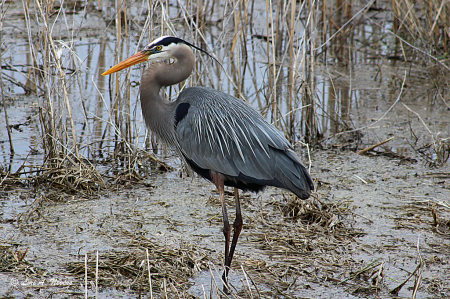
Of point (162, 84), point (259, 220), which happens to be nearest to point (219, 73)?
point (162, 84)

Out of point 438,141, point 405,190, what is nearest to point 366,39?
point 438,141

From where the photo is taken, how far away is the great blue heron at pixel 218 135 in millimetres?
3836

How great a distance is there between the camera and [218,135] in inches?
155

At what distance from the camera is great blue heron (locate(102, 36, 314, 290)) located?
3.84m

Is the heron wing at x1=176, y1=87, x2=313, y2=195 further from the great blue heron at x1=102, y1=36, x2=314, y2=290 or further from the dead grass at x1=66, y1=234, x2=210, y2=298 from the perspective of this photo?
the dead grass at x1=66, y1=234, x2=210, y2=298

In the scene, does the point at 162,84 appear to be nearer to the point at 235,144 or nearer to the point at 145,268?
the point at 235,144

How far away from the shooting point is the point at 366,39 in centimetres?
989

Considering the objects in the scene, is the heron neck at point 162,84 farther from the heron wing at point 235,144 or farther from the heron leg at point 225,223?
the heron leg at point 225,223

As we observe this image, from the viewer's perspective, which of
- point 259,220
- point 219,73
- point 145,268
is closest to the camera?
point 145,268

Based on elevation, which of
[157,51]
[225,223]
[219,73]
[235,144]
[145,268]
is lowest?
[145,268]

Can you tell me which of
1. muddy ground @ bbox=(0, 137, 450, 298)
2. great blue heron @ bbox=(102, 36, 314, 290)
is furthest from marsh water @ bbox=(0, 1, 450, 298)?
great blue heron @ bbox=(102, 36, 314, 290)

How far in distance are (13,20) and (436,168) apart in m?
7.13

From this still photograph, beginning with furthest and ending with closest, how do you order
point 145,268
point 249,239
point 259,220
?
point 259,220 → point 249,239 → point 145,268

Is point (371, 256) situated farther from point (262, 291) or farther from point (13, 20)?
point (13, 20)
